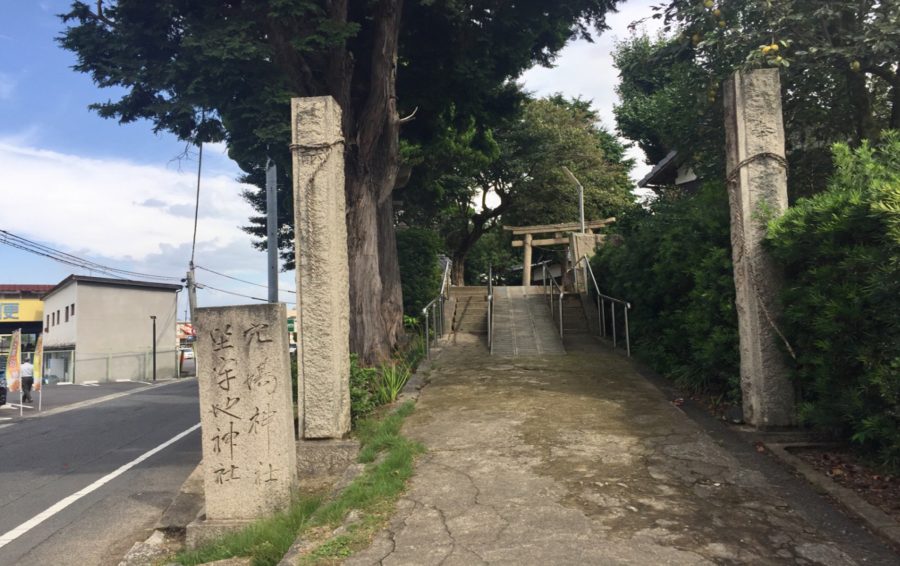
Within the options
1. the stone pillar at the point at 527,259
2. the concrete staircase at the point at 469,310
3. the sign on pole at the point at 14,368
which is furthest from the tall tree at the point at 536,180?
the sign on pole at the point at 14,368

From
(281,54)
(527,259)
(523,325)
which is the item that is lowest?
(523,325)

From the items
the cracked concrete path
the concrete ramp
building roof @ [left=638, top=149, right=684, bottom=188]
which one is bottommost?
the cracked concrete path

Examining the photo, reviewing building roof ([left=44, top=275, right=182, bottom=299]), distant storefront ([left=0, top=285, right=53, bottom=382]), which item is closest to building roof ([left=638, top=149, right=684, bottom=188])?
building roof ([left=44, top=275, right=182, bottom=299])

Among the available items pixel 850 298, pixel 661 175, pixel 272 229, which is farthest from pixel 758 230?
pixel 661 175

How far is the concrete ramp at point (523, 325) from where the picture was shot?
1216 centimetres

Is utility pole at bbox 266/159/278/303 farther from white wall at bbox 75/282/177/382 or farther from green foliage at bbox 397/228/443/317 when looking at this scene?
white wall at bbox 75/282/177/382

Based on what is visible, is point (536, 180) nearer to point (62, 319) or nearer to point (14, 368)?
point (14, 368)

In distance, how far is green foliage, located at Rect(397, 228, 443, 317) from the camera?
645 inches

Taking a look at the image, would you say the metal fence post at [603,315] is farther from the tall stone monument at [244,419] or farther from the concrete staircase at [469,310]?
the tall stone monument at [244,419]

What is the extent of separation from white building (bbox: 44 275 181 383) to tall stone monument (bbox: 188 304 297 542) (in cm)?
3099

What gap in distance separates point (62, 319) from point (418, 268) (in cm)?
2756

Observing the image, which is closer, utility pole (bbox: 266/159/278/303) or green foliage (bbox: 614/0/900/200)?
green foliage (bbox: 614/0/900/200)

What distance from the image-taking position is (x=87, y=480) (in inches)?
330

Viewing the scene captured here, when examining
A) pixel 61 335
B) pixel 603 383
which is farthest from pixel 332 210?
pixel 61 335
